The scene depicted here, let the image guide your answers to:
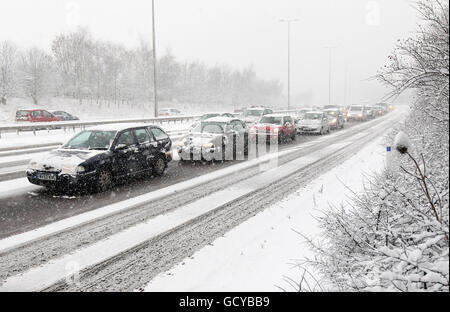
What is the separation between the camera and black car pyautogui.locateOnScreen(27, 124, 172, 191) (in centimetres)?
858

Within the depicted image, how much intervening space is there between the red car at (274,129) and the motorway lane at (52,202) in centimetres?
954

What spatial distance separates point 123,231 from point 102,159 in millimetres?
3333

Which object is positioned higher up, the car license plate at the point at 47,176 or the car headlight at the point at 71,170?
the car headlight at the point at 71,170

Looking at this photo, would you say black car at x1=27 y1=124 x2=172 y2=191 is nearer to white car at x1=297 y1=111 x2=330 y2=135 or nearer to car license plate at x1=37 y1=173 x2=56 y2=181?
car license plate at x1=37 y1=173 x2=56 y2=181

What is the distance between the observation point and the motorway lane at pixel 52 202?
6.77m

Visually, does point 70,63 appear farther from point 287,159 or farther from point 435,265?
point 435,265

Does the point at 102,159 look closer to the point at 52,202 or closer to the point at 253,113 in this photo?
the point at 52,202

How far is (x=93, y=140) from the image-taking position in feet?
32.0

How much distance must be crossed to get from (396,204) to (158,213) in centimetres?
474

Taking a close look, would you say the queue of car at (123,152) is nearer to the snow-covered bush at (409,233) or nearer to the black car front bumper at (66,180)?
the black car front bumper at (66,180)

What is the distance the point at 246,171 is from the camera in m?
12.2

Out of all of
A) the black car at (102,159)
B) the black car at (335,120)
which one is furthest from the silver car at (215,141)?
the black car at (335,120)

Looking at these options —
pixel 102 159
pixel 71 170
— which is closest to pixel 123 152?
pixel 102 159
